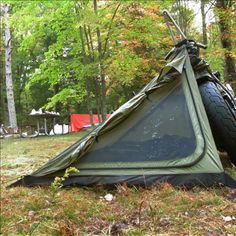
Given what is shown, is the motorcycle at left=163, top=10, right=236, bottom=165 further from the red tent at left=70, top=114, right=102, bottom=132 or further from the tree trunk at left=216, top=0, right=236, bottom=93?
the red tent at left=70, top=114, right=102, bottom=132

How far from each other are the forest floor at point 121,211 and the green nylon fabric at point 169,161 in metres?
0.18

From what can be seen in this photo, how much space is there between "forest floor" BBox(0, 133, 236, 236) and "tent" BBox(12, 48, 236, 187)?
16 centimetres

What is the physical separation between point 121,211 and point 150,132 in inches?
36.6

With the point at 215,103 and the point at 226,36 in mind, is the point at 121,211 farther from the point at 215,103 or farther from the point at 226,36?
the point at 226,36

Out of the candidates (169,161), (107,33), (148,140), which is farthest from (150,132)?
(107,33)

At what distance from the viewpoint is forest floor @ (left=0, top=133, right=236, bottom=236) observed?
185 centimetres

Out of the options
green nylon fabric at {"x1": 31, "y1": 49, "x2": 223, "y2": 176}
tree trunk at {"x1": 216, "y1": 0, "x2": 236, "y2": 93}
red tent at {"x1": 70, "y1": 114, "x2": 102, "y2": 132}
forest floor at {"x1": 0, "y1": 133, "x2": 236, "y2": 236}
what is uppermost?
tree trunk at {"x1": 216, "y1": 0, "x2": 236, "y2": 93}

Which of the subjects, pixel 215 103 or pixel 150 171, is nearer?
pixel 150 171

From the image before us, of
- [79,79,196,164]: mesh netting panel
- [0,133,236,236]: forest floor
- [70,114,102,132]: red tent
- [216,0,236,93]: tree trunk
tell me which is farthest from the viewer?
[70,114,102,132]: red tent

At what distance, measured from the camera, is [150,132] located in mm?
2941

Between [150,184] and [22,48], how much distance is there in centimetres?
854

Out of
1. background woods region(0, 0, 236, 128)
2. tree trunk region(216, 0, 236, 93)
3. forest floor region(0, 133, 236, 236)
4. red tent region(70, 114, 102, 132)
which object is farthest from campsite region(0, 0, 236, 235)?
red tent region(70, 114, 102, 132)

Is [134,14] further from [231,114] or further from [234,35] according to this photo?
[231,114]

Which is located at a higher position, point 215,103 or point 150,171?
point 215,103
